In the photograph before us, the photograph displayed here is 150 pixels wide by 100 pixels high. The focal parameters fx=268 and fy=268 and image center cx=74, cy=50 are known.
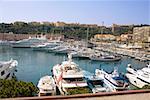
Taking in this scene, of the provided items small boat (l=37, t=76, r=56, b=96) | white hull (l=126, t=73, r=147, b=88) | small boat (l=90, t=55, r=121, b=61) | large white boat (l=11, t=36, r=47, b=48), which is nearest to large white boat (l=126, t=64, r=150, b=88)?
white hull (l=126, t=73, r=147, b=88)

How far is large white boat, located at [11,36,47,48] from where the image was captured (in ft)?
42.3

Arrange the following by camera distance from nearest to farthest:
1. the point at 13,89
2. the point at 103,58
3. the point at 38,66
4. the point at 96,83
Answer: the point at 13,89
the point at 96,83
the point at 38,66
the point at 103,58

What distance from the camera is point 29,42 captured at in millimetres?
13328

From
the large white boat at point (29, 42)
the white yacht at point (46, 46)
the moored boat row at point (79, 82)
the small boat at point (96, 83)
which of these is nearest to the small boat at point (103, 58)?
the white yacht at point (46, 46)

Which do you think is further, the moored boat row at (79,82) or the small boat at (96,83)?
the small boat at (96,83)

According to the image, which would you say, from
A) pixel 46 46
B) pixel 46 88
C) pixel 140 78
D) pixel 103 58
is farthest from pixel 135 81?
pixel 46 46

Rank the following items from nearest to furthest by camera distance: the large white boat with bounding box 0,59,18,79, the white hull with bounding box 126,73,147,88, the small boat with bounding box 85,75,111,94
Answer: the small boat with bounding box 85,75,111,94 < the large white boat with bounding box 0,59,18,79 < the white hull with bounding box 126,73,147,88

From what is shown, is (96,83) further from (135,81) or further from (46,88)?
(46,88)

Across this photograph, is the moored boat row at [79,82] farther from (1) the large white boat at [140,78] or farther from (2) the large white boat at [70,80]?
(1) the large white boat at [140,78]

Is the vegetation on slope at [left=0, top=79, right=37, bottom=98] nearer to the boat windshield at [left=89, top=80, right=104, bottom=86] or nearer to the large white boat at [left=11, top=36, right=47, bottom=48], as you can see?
the boat windshield at [left=89, top=80, right=104, bottom=86]

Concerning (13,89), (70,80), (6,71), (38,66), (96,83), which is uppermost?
(13,89)

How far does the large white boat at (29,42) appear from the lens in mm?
12900

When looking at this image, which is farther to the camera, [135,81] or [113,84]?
[135,81]

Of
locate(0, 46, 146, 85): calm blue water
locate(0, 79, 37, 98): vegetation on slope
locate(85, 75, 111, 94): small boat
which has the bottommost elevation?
locate(0, 46, 146, 85): calm blue water
